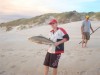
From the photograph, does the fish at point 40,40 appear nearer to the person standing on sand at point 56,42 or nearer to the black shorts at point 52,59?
the person standing on sand at point 56,42

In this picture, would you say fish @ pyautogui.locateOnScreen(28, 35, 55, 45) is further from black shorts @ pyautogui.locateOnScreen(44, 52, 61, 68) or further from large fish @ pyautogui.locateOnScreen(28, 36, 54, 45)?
black shorts @ pyautogui.locateOnScreen(44, 52, 61, 68)

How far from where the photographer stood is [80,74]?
9.52 meters

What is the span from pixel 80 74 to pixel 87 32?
469cm

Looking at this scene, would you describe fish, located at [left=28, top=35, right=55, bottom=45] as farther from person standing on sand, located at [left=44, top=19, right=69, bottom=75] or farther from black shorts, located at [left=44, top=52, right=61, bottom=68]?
black shorts, located at [left=44, top=52, right=61, bottom=68]

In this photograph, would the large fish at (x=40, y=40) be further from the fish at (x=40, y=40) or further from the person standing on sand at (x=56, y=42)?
the person standing on sand at (x=56, y=42)

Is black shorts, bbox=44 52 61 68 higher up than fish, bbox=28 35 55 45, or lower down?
lower down

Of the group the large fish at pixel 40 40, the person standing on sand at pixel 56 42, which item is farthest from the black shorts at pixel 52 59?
the large fish at pixel 40 40

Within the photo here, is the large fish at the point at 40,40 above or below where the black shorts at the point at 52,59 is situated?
above

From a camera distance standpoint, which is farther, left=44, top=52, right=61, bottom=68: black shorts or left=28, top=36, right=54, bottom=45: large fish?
left=44, top=52, right=61, bottom=68: black shorts

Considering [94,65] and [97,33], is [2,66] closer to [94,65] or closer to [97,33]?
[94,65]

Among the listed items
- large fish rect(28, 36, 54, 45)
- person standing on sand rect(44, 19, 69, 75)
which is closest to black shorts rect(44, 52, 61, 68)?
person standing on sand rect(44, 19, 69, 75)

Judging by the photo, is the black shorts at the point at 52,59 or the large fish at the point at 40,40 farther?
the black shorts at the point at 52,59

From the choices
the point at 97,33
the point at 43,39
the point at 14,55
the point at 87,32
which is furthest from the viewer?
the point at 97,33

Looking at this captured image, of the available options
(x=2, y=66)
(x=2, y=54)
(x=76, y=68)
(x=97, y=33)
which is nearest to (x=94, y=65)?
(x=76, y=68)
